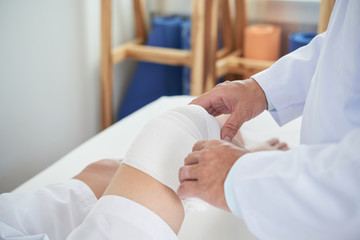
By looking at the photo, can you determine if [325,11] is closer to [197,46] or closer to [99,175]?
[197,46]

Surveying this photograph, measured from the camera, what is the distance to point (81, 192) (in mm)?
1056

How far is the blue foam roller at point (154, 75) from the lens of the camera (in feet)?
7.81

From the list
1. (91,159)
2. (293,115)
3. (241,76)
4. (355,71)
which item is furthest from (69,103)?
(355,71)

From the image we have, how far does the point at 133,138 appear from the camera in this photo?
1521mm

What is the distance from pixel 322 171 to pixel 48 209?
62cm

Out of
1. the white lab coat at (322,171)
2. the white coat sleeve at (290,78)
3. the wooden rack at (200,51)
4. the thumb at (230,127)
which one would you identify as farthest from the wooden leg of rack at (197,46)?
the white lab coat at (322,171)

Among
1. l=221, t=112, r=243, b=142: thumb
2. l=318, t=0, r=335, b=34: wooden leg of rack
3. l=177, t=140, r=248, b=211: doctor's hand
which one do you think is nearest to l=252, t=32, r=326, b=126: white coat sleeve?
l=221, t=112, r=243, b=142: thumb

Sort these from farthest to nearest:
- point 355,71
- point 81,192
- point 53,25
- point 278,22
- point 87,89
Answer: point 278,22 < point 87,89 < point 53,25 < point 81,192 < point 355,71

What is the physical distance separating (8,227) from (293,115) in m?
0.75

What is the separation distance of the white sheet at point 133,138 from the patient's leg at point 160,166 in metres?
0.26

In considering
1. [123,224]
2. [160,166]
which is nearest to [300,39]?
[160,166]

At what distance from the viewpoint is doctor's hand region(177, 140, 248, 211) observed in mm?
759

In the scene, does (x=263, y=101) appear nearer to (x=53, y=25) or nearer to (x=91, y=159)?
(x=91, y=159)

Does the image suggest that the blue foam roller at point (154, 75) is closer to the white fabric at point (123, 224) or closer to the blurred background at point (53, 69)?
the blurred background at point (53, 69)
